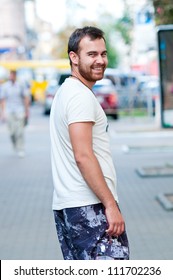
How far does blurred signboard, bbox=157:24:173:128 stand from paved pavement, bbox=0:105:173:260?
3.76 ft

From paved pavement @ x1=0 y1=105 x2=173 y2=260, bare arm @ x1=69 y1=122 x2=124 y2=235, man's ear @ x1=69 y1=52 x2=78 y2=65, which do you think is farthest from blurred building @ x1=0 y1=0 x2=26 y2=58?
bare arm @ x1=69 y1=122 x2=124 y2=235

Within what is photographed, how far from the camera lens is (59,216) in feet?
15.6

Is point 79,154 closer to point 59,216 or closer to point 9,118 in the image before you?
point 59,216

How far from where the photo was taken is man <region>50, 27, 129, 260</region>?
4484 mm

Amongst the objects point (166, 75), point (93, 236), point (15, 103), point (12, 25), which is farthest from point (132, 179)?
point (12, 25)

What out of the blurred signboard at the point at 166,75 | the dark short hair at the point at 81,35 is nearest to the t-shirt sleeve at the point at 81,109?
the dark short hair at the point at 81,35

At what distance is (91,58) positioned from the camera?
460 centimetres

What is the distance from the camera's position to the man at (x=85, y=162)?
14.7ft

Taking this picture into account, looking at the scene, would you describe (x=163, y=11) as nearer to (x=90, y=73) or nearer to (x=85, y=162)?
(x=90, y=73)

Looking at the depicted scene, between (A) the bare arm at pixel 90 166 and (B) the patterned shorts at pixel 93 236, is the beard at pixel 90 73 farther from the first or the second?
(B) the patterned shorts at pixel 93 236

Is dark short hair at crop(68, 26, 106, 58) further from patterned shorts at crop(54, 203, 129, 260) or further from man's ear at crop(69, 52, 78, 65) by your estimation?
patterned shorts at crop(54, 203, 129, 260)

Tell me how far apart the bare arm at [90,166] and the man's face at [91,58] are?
29cm
